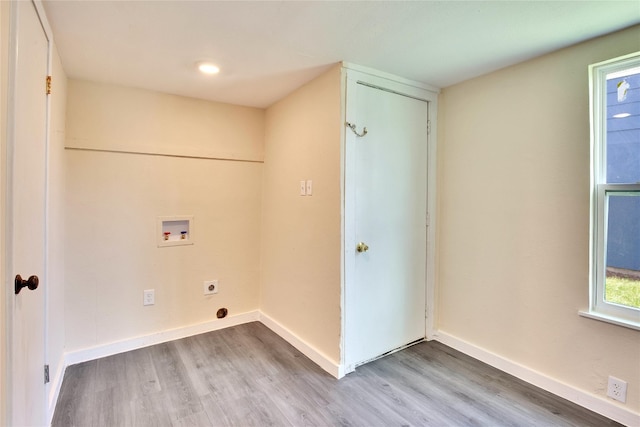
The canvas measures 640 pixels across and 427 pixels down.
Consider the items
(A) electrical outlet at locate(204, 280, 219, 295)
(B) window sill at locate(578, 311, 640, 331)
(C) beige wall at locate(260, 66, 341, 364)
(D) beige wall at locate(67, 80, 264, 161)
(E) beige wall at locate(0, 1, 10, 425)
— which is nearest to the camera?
(E) beige wall at locate(0, 1, 10, 425)

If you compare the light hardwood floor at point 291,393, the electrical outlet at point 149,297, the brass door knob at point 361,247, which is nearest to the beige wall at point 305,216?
the brass door knob at point 361,247

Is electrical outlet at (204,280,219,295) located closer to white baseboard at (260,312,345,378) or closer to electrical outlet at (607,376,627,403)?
white baseboard at (260,312,345,378)

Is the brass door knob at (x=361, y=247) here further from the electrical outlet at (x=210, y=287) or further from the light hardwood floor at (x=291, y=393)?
the electrical outlet at (x=210, y=287)

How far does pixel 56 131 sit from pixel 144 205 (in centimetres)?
81

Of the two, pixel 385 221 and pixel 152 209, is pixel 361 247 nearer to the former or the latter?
pixel 385 221

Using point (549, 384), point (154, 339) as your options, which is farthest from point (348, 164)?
point (154, 339)

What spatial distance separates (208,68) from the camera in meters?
2.16

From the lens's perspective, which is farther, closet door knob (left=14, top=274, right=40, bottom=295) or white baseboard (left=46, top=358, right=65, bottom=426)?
white baseboard (left=46, top=358, right=65, bottom=426)

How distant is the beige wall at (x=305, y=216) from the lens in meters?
2.21

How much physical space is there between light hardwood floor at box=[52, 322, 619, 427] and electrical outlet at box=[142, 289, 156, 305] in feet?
1.21

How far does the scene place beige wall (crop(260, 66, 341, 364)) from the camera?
2.21 m

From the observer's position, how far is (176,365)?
234 centimetres

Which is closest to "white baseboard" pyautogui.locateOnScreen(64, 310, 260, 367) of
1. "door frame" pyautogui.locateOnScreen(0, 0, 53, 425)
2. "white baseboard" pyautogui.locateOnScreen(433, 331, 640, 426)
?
"door frame" pyautogui.locateOnScreen(0, 0, 53, 425)

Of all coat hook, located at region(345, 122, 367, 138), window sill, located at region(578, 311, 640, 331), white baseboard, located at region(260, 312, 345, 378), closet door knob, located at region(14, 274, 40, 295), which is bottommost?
white baseboard, located at region(260, 312, 345, 378)
